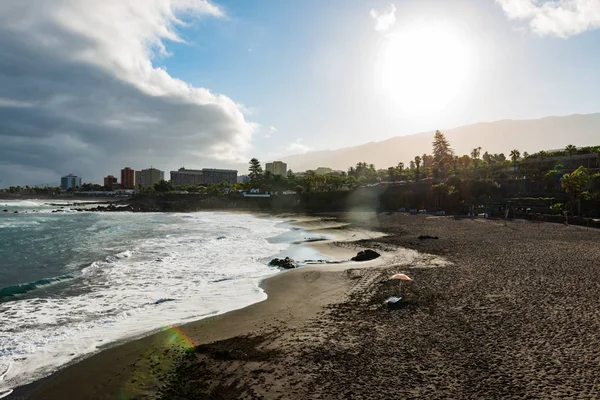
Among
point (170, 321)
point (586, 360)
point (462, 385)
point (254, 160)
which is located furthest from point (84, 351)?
point (254, 160)

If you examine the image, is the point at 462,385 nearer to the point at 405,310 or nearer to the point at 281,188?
the point at 405,310

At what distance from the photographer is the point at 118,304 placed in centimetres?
1507

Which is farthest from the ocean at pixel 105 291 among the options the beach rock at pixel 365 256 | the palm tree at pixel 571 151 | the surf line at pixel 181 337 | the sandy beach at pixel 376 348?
the palm tree at pixel 571 151

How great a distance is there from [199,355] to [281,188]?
124m

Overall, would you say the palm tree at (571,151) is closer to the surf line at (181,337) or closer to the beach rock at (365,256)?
the beach rock at (365,256)

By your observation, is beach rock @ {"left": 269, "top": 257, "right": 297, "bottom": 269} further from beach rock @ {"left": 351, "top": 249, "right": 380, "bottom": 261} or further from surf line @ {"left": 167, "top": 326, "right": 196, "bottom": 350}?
surf line @ {"left": 167, "top": 326, "right": 196, "bottom": 350}

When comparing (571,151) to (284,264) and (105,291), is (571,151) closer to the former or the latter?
(284,264)

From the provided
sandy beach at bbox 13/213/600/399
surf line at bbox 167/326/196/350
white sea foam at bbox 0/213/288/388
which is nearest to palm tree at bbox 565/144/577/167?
sandy beach at bbox 13/213/600/399

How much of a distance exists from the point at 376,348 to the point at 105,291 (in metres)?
14.1

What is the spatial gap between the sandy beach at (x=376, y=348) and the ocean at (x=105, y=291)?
1.22m

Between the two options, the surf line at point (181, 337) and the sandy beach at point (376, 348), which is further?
the surf line at point (181, 337)

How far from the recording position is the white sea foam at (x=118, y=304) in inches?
418

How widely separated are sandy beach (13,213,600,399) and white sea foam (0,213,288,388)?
1.07 metres

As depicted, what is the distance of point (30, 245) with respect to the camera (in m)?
32.9
